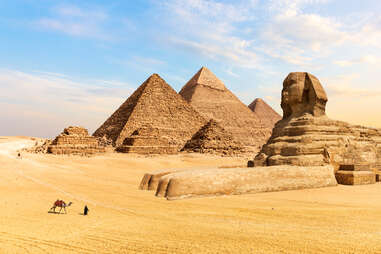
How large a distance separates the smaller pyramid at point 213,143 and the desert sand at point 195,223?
64.6 ft

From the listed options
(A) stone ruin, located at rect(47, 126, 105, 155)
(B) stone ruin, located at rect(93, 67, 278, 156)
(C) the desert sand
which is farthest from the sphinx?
(B) stone ruin, located at rect(93, 67, 278, 156)

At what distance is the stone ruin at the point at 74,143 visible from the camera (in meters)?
20.0

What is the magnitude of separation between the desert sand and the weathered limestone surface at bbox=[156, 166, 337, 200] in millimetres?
221

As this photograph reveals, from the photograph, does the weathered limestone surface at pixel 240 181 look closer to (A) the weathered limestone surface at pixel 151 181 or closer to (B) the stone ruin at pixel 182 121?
(A) the weathered limestone surface at pixel 151 181

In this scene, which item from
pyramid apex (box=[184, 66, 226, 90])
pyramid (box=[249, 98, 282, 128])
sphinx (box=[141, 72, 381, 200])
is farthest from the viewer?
pyramid (box=[249, 98, 282, 128])

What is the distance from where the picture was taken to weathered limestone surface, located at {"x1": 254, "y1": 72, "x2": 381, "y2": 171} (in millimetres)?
7480

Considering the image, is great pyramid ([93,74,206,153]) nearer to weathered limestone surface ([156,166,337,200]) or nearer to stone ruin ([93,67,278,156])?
stone ruin ([93,67,278,156])

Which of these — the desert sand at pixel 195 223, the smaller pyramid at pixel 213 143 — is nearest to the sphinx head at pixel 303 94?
the desert sand at pixel 195 223

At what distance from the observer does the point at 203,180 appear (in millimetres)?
5641

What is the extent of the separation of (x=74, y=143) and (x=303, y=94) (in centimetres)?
1707

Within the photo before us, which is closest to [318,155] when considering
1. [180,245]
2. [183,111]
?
[180,245]

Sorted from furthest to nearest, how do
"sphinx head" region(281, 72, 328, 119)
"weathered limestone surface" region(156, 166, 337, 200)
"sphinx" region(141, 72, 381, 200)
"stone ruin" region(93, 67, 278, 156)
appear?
"stone ruin" region(93, 67, 278, 156), "sphinx head" region(281, 72, 328, 119), "sphinx" region(141, 72, 381, 200), "weathered limestone surface" region(156, 166, 337, 200)

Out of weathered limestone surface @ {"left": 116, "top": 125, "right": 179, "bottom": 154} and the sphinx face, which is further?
weathered limestone surface @ {"left": 116, "top": 125, "right": 179, "bottom": 154}

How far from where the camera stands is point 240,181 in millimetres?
5945
